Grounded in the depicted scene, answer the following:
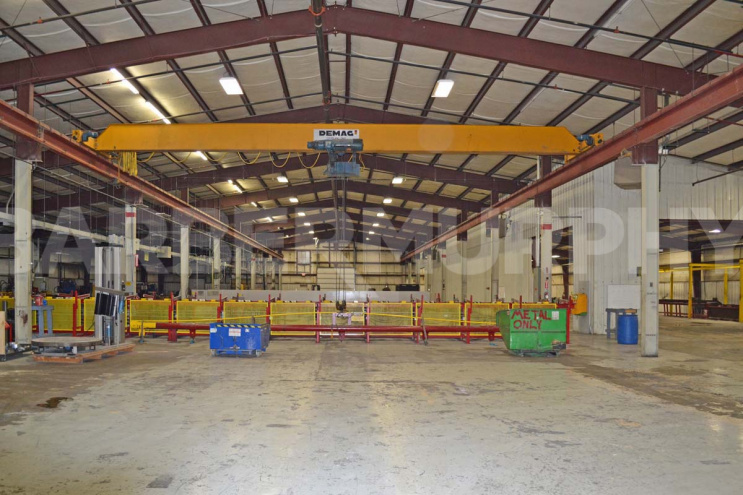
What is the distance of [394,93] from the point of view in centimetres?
1655

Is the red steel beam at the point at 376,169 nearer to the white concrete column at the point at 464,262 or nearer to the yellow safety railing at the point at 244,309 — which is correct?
the yellow safety railing at the point at 244,309

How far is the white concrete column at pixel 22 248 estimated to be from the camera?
12648 millimetres

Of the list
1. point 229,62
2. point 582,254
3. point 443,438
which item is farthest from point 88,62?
point 582,254

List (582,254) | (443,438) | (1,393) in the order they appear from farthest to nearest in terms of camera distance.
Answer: (582,254) < (1,393) < (443,438)

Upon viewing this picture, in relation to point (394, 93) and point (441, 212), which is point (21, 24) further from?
point (441, 212)

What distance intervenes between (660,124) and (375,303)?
9.72 metres

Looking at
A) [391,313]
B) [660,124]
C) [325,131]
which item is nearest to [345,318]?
[391,313]

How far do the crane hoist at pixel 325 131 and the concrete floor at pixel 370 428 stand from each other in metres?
6.03

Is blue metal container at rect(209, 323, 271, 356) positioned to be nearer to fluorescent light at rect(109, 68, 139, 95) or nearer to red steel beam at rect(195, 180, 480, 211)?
fluorescent light at rect(109, 68, 139, 95)

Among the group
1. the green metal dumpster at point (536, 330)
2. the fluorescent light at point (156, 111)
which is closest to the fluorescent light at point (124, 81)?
the fluorescent light at point (156, 111)

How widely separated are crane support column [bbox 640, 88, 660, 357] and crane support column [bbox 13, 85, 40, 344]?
1495cm

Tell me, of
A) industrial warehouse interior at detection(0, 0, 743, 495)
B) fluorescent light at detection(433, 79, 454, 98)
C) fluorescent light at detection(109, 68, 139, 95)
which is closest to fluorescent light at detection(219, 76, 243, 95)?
industrial warehouse interior at detection(0, 0, 743, 495)

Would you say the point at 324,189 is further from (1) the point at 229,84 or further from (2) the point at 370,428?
(2) the point at 370,428

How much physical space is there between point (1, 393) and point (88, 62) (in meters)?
7.49
